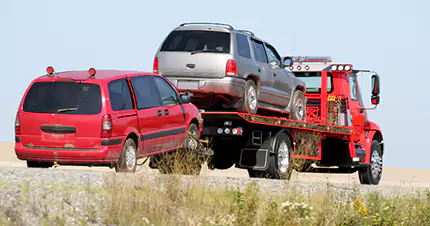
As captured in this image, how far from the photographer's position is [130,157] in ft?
41.1

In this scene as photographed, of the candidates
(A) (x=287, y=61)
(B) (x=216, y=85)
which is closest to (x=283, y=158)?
(A) (x=287, y=61)

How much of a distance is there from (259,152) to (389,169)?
43889 millimetres

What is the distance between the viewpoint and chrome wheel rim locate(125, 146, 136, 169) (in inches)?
491

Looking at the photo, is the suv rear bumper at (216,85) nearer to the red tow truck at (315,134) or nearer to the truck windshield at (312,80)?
the red tow truck at (315,134)

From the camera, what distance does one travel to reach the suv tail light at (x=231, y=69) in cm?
1481

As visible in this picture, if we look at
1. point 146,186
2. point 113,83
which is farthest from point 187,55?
point 146,186

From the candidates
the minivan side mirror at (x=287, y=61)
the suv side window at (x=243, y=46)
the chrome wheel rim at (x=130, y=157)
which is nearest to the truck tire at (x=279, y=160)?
the minivan side mirror at (x=287, y=61)


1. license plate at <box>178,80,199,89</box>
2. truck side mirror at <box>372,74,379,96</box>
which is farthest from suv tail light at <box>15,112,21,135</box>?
truck side mirror at <box>372,74,379,96</box>

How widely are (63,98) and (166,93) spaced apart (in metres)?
2.19

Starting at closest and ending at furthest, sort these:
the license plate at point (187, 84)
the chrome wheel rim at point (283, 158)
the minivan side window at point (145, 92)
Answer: the minivan side window at point (145, 92)
the license plate at point (187, 84)
the chrome wheel rim at point (283, 158)

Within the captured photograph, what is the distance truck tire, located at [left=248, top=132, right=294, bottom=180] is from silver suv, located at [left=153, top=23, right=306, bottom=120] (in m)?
0.87

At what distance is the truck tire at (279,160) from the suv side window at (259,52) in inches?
63.6

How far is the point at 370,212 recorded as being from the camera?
9727 millimetres

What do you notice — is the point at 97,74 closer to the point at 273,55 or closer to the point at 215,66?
the point at 215,66
